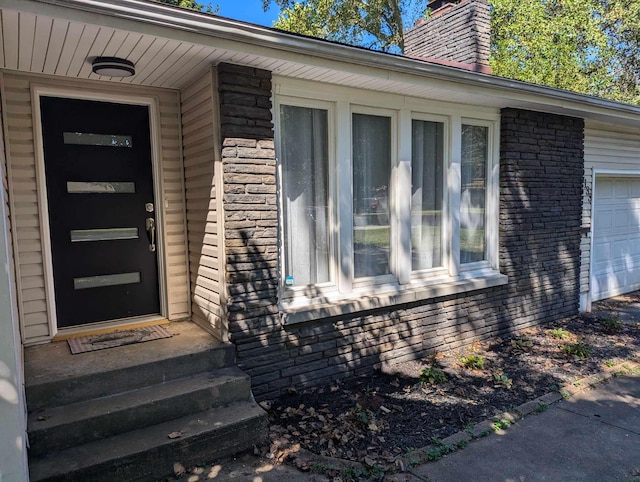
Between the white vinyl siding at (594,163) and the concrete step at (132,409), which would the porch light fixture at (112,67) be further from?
the white vinyl siding at (594,163)

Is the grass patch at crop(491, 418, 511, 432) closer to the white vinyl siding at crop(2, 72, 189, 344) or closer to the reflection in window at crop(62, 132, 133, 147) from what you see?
the white vinyl siding at crop(2, 72, 189, 344)

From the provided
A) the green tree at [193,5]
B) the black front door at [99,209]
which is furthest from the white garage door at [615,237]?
the green tree at [193,5]

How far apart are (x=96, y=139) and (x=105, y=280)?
1.22 m

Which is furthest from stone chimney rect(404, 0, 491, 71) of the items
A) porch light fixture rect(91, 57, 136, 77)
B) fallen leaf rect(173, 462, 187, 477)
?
fallen leaf rect(173, 462, 187, 477)

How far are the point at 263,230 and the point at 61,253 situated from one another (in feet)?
5.53

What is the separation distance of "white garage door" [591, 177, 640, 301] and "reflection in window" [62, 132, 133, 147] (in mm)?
6636

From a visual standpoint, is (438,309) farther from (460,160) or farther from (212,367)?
(212,367)

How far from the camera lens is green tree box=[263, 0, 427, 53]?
54.4 feet

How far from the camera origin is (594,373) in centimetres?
435

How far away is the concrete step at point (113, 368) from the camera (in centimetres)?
288

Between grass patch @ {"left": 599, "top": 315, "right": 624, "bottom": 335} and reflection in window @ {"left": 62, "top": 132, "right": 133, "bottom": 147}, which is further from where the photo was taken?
grass patch @ {"left": 599, "top": 315, "right": 624, "bottom": 335}

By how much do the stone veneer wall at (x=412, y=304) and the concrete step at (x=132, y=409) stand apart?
1.18ft

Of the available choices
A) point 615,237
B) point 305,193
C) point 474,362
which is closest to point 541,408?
point 474,362

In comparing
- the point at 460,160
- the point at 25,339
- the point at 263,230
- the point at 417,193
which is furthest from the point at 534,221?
the point at 25,339
